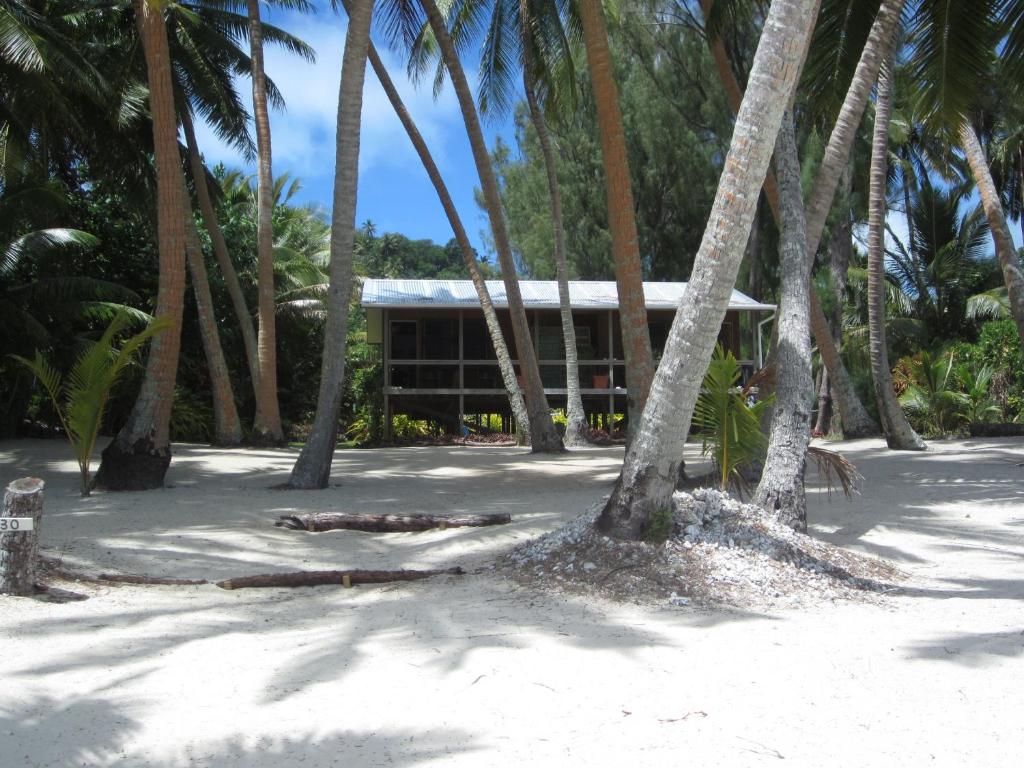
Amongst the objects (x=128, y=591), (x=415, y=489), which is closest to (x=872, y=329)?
(x=415, y=489)

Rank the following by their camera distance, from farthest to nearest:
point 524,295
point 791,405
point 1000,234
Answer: point 524,295
point 1000,234
point 791,405

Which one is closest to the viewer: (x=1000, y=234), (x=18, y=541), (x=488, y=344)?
(x=18, y=541)

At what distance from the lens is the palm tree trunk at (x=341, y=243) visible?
11281mm

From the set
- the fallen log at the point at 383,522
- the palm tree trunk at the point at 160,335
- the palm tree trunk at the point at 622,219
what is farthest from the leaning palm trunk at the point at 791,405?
the palm tree trunk at the point at 160,335

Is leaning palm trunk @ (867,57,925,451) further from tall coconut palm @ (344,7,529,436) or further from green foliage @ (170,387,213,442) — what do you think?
green foliage @ (170,387,213,442)

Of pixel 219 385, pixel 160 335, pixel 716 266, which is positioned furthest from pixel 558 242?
pixel 716 266

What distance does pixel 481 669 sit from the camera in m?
4.46

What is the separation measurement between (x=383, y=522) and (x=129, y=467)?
4239 millimetres

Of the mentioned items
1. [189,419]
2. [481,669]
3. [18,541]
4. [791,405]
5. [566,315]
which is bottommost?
[481,669]

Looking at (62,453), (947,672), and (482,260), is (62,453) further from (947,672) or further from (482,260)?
(482,260)

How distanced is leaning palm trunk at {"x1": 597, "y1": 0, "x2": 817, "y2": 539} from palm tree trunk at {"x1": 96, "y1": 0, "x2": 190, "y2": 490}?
7234 millimetres

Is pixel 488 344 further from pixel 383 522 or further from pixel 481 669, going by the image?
pixel 481 669

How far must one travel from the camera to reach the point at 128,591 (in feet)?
20.8

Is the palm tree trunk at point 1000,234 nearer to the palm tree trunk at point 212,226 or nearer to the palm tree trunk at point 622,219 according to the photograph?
the palm tree trunk at point 622,219
